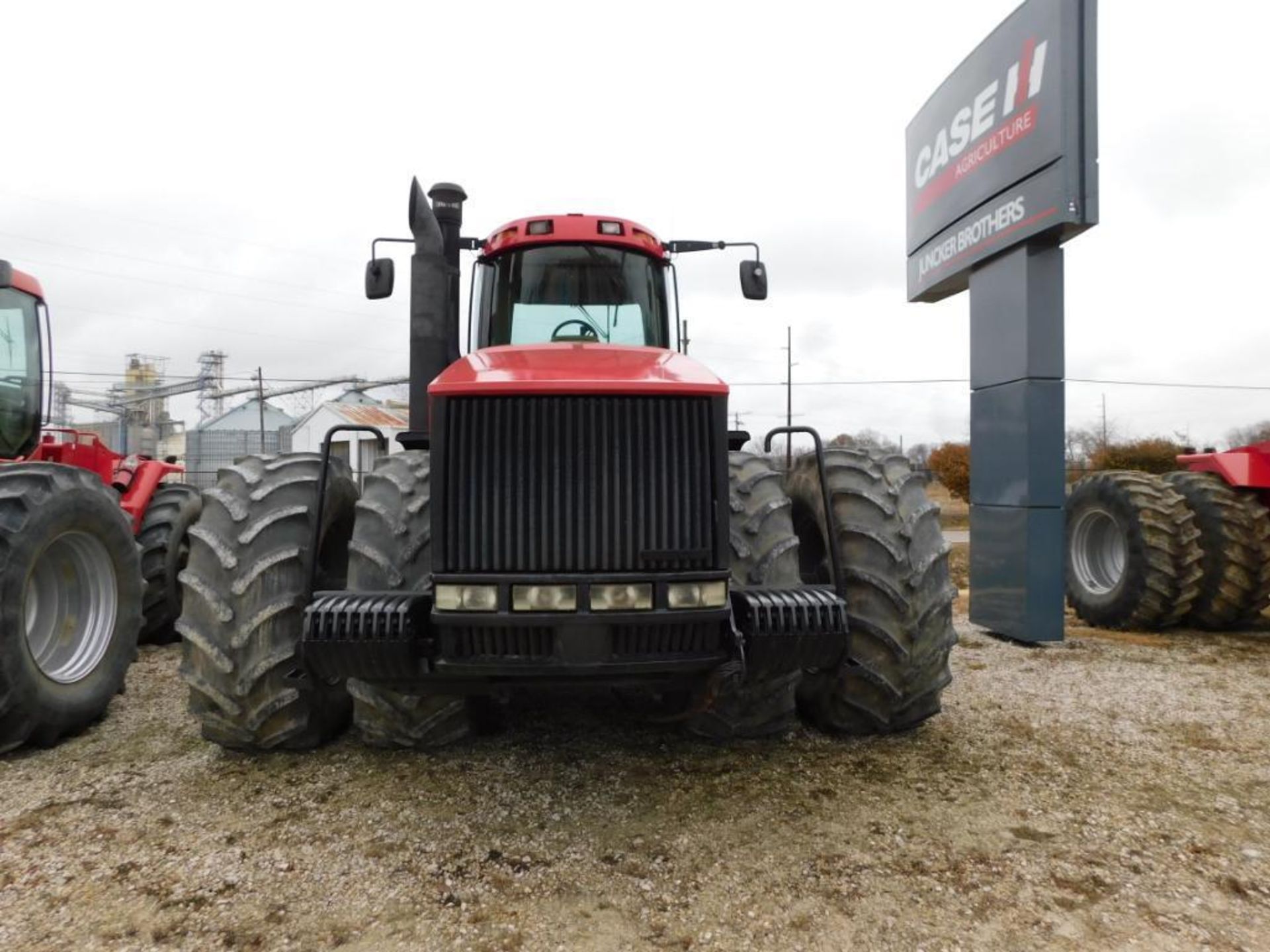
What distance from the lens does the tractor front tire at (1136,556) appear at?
7133mm

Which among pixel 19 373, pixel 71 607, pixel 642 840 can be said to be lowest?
pixel 642 840

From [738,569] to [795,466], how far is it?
1.29 m

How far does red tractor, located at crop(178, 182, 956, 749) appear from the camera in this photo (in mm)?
2691

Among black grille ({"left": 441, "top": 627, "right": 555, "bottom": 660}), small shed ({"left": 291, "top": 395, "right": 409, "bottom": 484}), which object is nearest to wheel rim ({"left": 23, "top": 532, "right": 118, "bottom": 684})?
black grille ({"left": 441, "top": 627, "right": 555, "bottom": 660})

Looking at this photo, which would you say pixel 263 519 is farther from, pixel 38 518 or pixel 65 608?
pixel 65 608

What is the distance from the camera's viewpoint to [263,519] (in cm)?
341

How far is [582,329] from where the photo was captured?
4.16 m

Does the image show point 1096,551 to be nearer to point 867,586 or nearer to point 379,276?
point 867,586

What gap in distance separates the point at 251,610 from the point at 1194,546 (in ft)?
24.9

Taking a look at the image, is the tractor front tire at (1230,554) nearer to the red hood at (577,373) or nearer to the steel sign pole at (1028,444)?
the steel sign pole at (1028,444)

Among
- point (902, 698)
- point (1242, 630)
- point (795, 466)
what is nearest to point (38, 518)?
point (795, 466)

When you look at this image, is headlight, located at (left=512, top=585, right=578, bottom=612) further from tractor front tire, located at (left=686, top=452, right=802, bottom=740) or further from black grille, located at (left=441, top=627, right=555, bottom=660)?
tractor front tire, located at (left=686, top=452, right=802, bottom=740)

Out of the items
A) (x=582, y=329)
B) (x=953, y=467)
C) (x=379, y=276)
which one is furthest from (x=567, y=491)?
(x=953, y=467)

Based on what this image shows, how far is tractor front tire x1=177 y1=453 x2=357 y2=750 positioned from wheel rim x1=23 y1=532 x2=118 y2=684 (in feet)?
4.60
